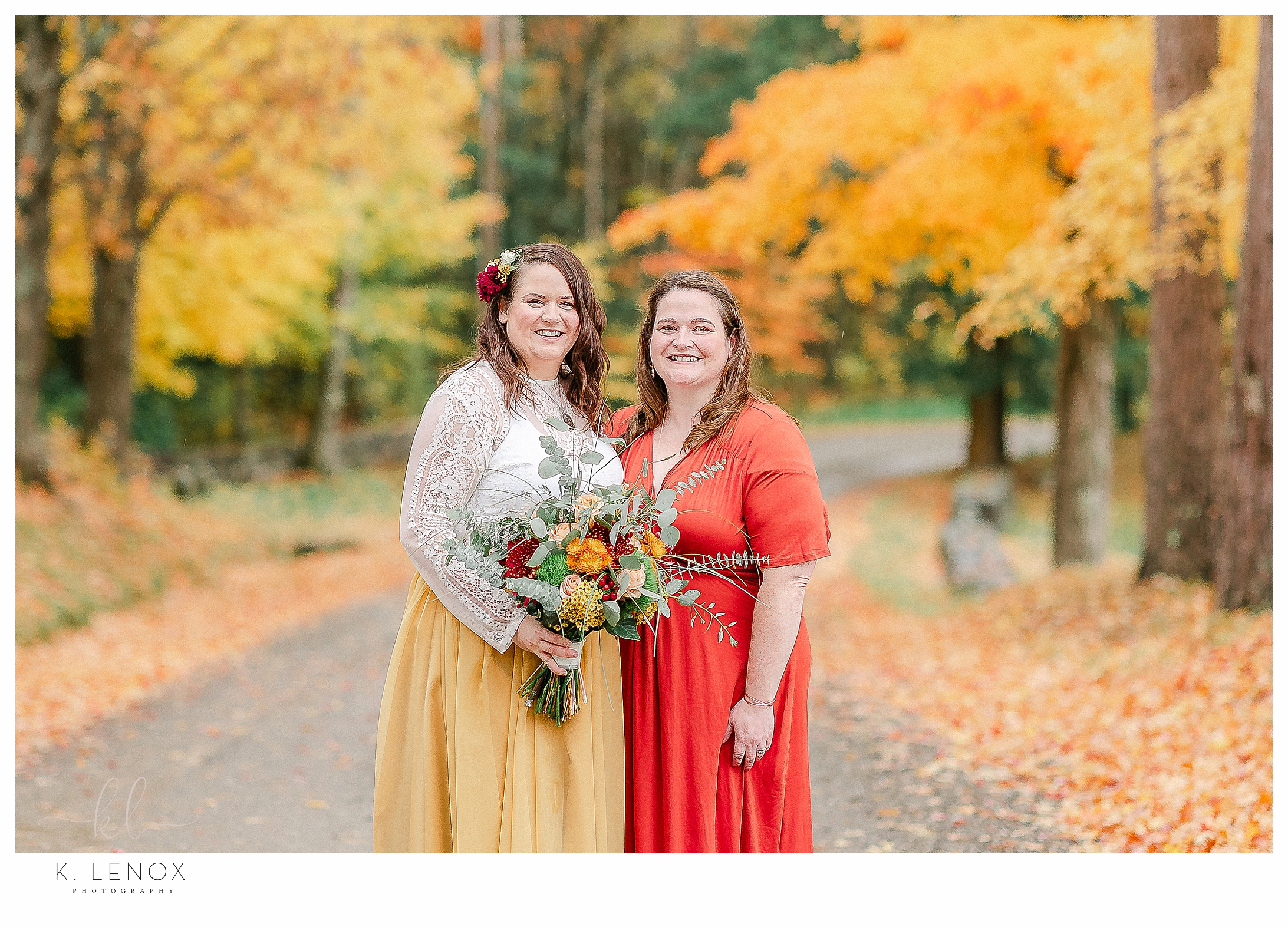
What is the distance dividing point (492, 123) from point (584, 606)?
575 inches

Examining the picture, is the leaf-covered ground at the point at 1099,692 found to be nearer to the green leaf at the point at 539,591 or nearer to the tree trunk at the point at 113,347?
the green leaf at the point at 539,591

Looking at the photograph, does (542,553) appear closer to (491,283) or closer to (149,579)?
(491,283)

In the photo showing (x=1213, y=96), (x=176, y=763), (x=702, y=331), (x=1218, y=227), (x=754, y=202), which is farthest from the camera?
(x=754, y=202)

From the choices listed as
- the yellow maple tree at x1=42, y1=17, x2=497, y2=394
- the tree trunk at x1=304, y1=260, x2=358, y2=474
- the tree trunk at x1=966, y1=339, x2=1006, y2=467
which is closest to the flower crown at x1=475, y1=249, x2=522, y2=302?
the yellow maple tree at x1=42, y1=17, x2=497, y2=394

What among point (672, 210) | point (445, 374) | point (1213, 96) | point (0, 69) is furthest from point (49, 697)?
point (1213, 96)

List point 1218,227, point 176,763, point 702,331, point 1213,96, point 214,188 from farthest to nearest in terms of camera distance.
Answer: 1. point 214,188
2. point 1218,227
3. point 1213,96
4. point 176,763
5. point 702,331

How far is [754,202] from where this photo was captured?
8867 millimetres

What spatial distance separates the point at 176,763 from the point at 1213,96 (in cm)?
712

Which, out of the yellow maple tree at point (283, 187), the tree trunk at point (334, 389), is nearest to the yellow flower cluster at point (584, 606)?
the yellow maple tree at point (283, 187)

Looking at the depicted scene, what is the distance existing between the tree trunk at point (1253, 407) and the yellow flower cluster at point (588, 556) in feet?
14.3

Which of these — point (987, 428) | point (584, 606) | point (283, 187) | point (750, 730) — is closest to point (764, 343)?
point (987, 428)

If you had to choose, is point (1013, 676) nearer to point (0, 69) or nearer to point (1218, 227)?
point (1218, 227)

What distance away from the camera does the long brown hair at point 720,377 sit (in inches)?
104

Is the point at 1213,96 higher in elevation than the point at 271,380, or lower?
higher
